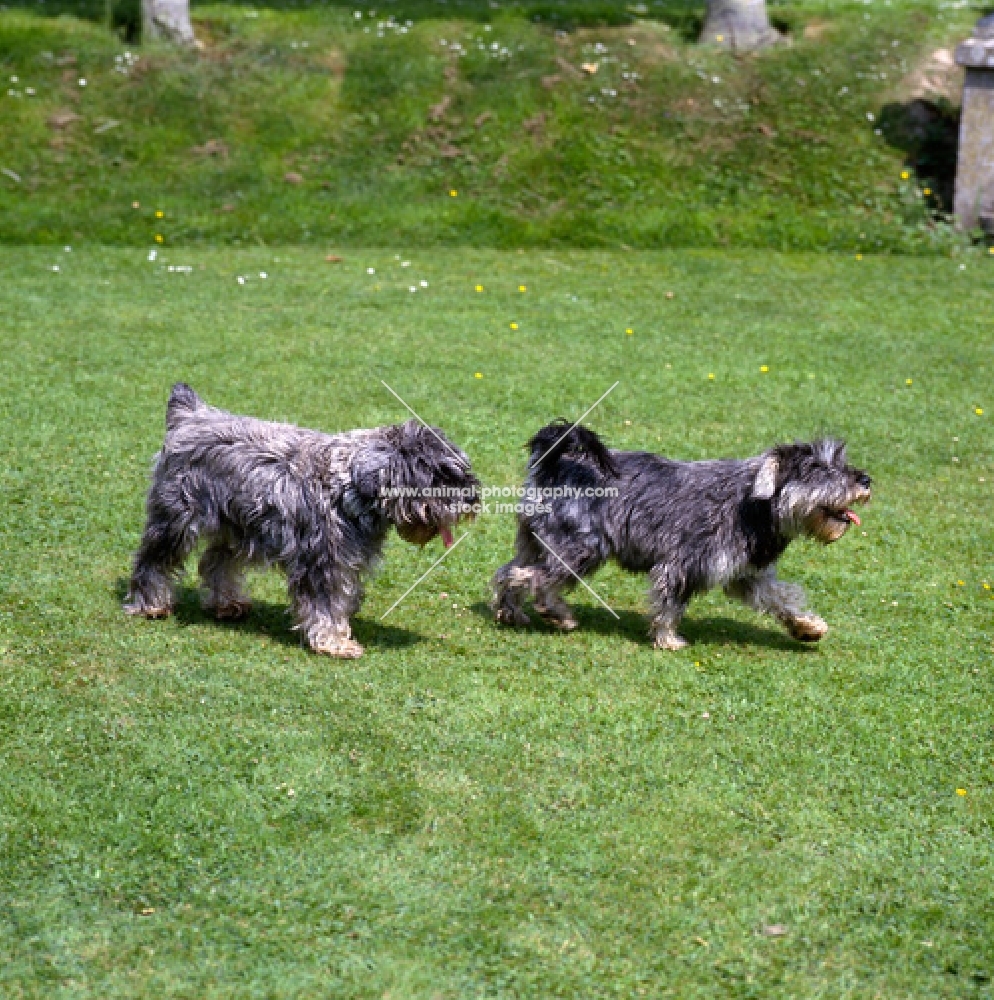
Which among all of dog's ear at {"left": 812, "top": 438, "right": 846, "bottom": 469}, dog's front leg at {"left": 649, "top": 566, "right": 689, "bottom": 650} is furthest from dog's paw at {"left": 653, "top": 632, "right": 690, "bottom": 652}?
dog's ear at {"left": 812, "top": 438, "right": 846, "bottom": 469}

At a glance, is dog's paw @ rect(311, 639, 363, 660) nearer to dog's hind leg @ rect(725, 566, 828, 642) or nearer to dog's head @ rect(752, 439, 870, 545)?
dog's hind leg @ rect(725, 566, 828, 642)

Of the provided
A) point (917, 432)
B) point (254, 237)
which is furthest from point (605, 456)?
point (254, 237)

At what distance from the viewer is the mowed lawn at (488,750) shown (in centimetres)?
502

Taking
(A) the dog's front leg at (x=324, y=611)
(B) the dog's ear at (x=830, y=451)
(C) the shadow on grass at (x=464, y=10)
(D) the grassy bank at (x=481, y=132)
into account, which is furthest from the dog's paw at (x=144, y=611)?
(C) the shadow on grass at (x=464, y=10)

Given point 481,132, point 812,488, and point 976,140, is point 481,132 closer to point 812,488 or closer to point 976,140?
point 976,140

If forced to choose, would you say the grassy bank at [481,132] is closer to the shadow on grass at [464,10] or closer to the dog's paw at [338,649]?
the shadow on grass at [464,10]

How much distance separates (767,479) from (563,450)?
1.10 m

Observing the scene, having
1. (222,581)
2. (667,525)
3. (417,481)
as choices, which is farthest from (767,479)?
(222,581)

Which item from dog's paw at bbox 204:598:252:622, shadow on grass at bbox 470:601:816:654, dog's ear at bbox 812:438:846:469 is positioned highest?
dog's ear at bbox 812:438:846:469

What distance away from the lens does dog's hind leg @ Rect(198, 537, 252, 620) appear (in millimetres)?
7473

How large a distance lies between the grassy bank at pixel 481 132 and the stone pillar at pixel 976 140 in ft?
1.52

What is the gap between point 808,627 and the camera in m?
7.60

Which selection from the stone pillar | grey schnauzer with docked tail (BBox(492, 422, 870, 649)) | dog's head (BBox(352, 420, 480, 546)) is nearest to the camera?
dog's head (BBox(352, 420, 480, 546))

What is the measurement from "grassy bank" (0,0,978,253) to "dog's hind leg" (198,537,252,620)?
30.9 ft
